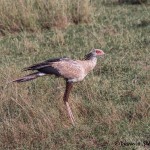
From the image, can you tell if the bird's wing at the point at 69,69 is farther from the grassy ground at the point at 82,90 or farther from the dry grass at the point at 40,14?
the dry grass at the point at 40,14

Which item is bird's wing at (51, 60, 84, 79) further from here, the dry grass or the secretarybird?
the dry grass

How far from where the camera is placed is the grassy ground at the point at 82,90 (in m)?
5.04

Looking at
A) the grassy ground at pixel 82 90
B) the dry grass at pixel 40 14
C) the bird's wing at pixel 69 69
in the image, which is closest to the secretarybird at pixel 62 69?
the bird's wing at pixel 69 69

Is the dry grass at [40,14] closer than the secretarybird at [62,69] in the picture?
No

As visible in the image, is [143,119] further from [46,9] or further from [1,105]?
[46,9]

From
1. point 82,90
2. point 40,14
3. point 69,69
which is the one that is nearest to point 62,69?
point 69,69

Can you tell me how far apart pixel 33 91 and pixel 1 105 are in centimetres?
67

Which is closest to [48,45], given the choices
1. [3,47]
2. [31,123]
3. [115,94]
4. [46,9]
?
[3,47]

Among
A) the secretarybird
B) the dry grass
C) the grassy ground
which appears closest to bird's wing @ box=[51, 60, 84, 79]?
the secretarybird

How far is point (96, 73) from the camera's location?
7219 millimetres

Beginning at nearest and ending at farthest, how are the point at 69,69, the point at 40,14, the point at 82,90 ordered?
the point at 69,69
the point at 82,90
the point at 40,14

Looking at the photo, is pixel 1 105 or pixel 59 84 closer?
pixel 1 105

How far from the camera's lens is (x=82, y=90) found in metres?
6.37

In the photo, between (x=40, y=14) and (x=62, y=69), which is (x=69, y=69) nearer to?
(x=62, y=69)
